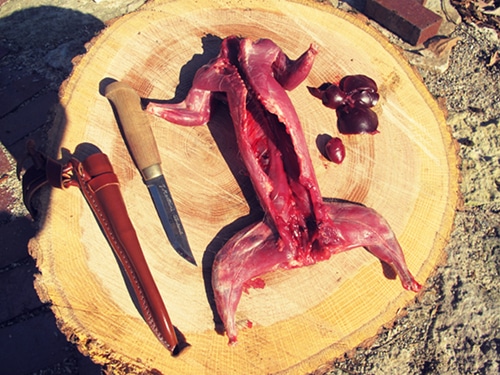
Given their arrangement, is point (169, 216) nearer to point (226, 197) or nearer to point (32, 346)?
point (226, 197)

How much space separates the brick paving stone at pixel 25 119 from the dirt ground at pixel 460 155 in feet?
0.91

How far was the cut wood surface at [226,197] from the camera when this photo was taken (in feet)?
11.6

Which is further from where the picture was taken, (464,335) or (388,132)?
(464,335)

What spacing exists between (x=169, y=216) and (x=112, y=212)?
1.53 ft

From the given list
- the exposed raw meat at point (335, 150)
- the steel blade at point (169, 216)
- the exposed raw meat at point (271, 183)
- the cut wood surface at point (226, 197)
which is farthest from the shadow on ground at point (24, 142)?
the exposed raw meat at point (335, 150)

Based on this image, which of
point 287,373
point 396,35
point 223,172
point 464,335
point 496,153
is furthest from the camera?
point 396,35

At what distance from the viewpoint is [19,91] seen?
243 inches

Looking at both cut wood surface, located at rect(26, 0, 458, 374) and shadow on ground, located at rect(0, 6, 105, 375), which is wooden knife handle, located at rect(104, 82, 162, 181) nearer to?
cut wood surface, located at rect(26, 0, 458, 374)

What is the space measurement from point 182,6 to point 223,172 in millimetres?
1846

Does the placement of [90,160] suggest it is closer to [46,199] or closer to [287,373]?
[46,199]

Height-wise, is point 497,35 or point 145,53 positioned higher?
point 145,53

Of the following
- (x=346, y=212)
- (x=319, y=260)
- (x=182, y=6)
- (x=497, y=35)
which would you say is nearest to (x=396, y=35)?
(x=497, y=35)

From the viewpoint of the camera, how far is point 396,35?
21.8ft

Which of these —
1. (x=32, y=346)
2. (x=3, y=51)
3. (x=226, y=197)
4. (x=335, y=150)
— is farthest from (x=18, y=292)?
(x=335, y=150)
